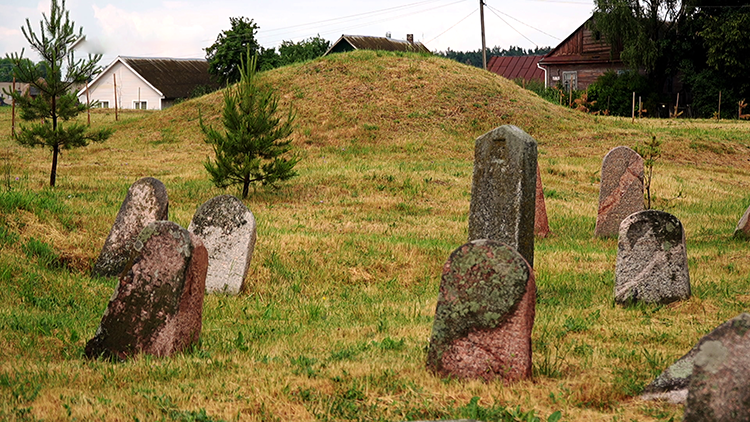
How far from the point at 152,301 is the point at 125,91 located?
64232 millimetres

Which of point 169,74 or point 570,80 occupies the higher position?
point 169,74

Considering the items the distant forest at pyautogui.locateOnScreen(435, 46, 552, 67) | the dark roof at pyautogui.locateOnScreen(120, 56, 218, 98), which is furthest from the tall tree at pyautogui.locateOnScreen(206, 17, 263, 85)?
the distant forest at pyautogui.locateOnScreen(435, 46, 552, 67)

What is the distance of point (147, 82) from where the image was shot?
211 ft

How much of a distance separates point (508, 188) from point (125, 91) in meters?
61.9

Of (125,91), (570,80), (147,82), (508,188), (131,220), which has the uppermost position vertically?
(147,82)

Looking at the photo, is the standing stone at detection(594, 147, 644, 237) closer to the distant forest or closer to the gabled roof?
the gabled roof

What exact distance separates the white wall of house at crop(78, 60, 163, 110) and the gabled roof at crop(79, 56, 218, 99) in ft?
1.43

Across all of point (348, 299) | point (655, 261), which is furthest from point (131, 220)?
point (655, 261)

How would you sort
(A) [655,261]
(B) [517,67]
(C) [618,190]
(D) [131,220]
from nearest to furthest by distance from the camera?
1. (A) [655,261]
2. (D) [131,220]
3. (C) [618,190]
4. (B) [517,67]

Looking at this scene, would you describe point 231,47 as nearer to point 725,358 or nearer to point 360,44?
point 360,44

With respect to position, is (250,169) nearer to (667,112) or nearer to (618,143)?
(618,143)

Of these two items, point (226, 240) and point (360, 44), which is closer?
point (226, 240)

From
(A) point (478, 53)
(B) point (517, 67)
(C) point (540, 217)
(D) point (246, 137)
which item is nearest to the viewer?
(C) point (540, 217)

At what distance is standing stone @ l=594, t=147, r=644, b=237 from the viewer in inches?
584
